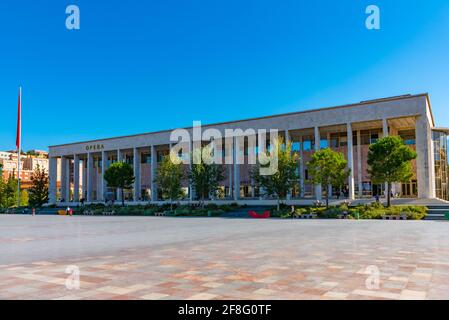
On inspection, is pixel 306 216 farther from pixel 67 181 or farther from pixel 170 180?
pixel 67 181

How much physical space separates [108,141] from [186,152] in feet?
55.3

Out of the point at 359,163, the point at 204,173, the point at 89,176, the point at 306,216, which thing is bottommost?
the point at 306,216

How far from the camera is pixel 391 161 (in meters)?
33.2

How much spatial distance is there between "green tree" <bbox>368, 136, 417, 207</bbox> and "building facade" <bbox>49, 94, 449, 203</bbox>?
6.23m

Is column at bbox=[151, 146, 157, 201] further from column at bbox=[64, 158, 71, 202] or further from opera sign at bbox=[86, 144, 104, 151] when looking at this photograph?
column at bbox=[64, 158, 71, 202]

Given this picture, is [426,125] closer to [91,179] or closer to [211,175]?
[211,175]

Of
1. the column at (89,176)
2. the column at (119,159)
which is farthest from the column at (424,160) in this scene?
the column at (89,176)

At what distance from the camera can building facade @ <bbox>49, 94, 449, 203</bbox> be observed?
40.2 metres

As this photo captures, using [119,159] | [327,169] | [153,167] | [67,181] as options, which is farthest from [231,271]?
[67,181]

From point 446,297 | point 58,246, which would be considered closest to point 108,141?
point 58,246

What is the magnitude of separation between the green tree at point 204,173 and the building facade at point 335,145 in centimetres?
599

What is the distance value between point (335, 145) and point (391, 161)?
17003 millimetres

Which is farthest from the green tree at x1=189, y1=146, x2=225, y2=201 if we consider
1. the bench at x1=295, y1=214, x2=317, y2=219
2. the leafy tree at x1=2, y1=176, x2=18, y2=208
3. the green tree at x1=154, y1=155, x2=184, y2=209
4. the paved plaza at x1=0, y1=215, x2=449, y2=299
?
the leafy tree at x1=2, y1=176, x2=18, y2=208

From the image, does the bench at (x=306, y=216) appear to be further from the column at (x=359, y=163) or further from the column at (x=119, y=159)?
the column at (x=119, y=159)
